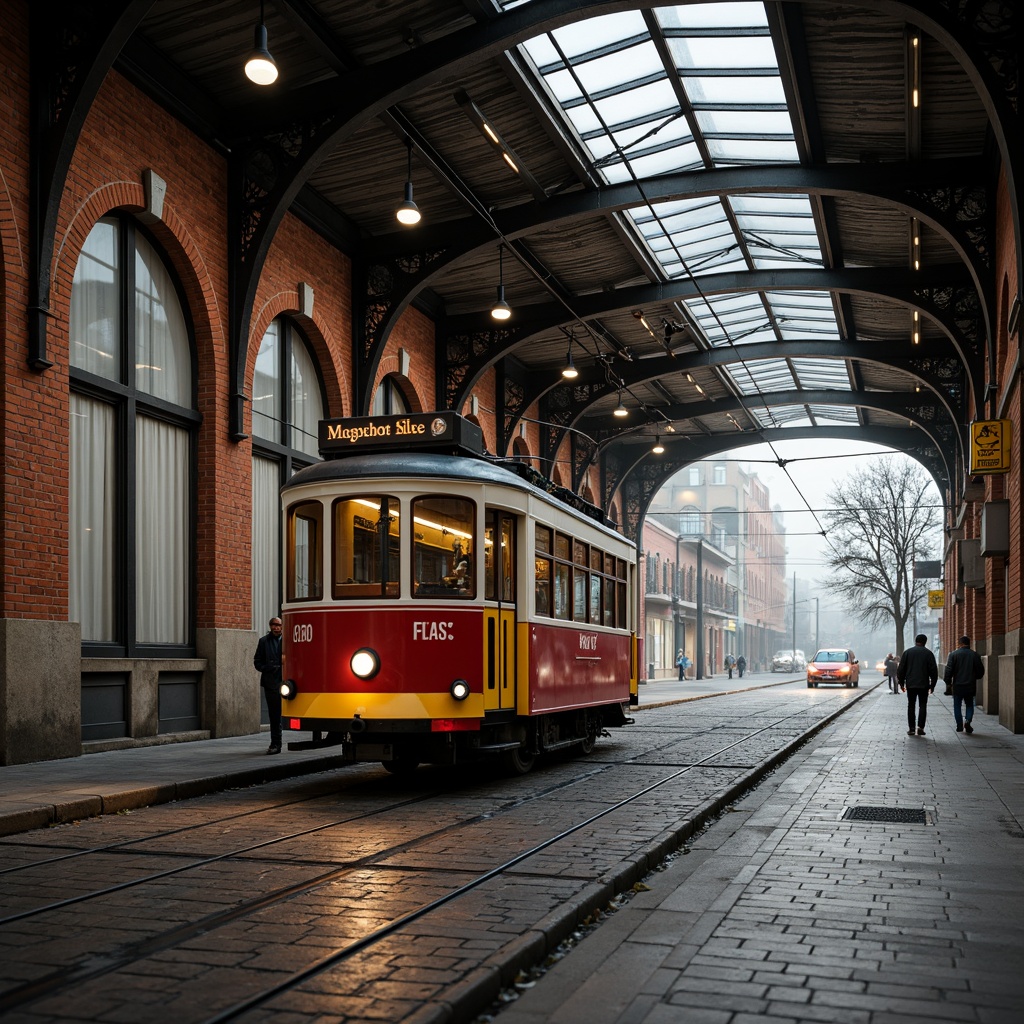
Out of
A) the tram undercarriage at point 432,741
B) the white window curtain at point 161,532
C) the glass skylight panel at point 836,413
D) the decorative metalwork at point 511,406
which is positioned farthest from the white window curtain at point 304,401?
the glass skylight panel at point 836,413

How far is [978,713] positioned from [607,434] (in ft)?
49.9

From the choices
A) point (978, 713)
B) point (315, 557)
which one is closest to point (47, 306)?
point (315, 557)

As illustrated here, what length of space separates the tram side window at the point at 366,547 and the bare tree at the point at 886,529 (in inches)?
1636

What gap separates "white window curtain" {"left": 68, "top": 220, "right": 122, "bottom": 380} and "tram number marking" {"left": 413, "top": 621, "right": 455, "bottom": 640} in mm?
5652

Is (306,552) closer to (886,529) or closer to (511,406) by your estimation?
(511,406)

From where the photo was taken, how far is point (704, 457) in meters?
39.7

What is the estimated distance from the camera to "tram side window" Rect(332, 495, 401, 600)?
10.4 metres

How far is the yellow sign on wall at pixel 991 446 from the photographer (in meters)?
17.6

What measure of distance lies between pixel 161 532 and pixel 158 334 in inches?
98.5

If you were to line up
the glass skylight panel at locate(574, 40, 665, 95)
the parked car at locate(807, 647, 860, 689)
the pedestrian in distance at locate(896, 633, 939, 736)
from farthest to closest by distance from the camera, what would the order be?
the parked car at locate(807, 647, 860, 689) → the pedestrian in distance at locate(896, 633, 939, 736) → the glass skylight panel at locate(574, 40, 665, 95)

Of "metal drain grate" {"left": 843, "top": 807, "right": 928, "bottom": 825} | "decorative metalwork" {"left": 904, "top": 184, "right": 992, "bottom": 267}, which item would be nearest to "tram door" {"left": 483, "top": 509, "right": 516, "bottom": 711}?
"metal drain grate" {"left": 843, "top": 807, "right": 928, "bottom": 825}

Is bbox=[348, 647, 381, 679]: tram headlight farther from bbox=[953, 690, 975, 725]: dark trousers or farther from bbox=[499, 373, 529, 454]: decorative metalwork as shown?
bbox=[499, 373, 529, 454]: decorative metalwork

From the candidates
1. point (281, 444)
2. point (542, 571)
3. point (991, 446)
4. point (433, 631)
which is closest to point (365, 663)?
point (433, 631)

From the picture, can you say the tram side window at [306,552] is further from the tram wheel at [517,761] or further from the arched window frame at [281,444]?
the arched window frame at [281,444]
